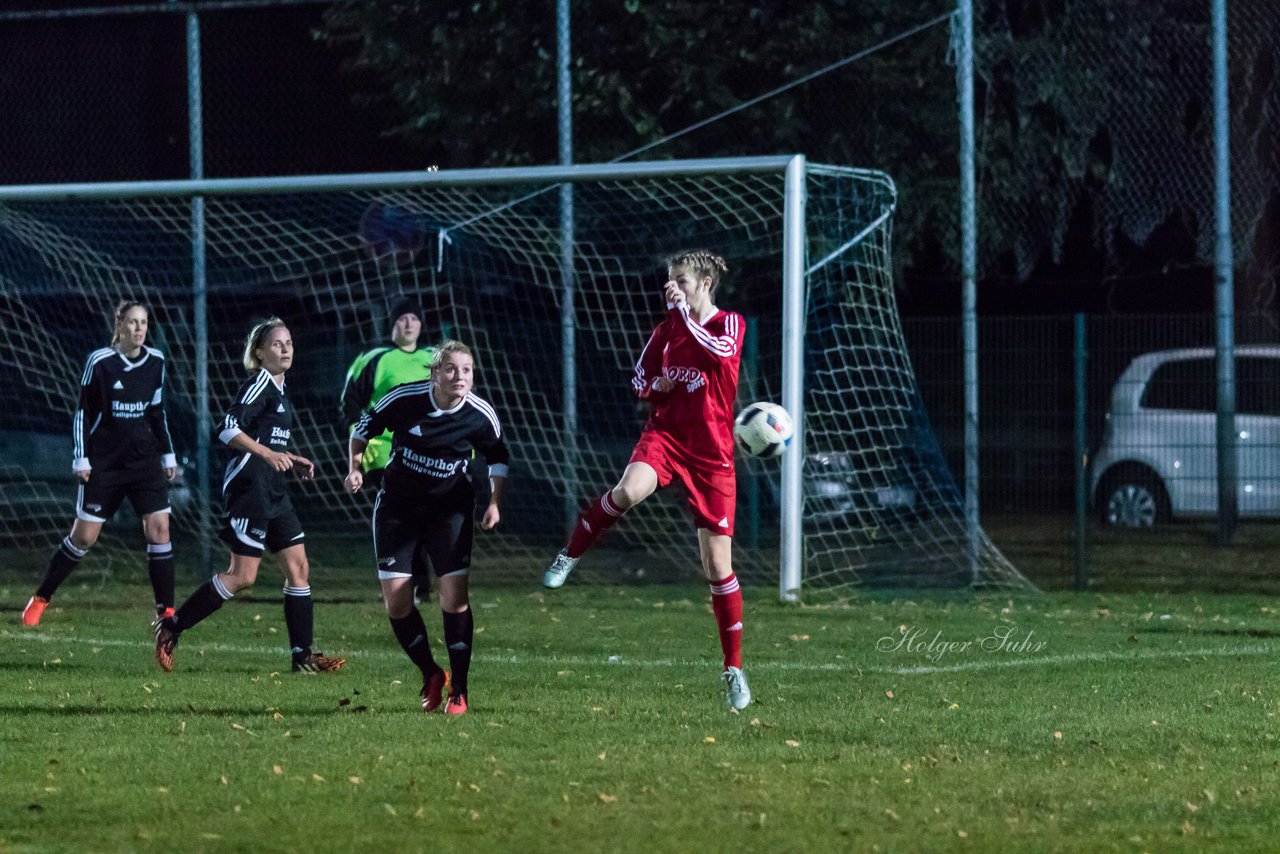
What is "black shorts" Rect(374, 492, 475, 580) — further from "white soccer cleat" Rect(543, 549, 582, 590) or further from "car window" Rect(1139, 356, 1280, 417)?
→ "car window" Rect(1139, 356, 1280, 417)

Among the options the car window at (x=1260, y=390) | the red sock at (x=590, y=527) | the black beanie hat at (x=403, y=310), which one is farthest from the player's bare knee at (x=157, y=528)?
the car window at (x=1260, y=390)

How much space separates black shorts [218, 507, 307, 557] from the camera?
9008mm

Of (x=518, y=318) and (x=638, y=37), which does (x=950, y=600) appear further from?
(x=638, y=37)

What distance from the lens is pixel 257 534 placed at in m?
9.03

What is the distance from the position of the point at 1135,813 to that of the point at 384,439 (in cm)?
665

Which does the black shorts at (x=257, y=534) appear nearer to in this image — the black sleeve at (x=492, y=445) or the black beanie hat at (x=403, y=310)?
the black sleeve at (x=492, y=445)

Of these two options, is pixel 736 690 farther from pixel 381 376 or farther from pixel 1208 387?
pixel 1208 387

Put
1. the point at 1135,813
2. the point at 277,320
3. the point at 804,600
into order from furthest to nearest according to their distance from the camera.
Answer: the point at 804,600 < the point at 277,320 < the point at 1135,813

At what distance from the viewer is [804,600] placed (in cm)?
1241

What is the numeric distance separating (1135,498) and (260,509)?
8.43 m

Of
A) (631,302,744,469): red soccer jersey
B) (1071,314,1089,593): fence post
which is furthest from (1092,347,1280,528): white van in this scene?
(631,302,744,469): red soccer jersey

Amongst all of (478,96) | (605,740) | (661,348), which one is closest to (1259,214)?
(478,96)

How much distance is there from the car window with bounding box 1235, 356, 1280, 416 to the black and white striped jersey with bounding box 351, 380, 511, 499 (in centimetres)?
908
